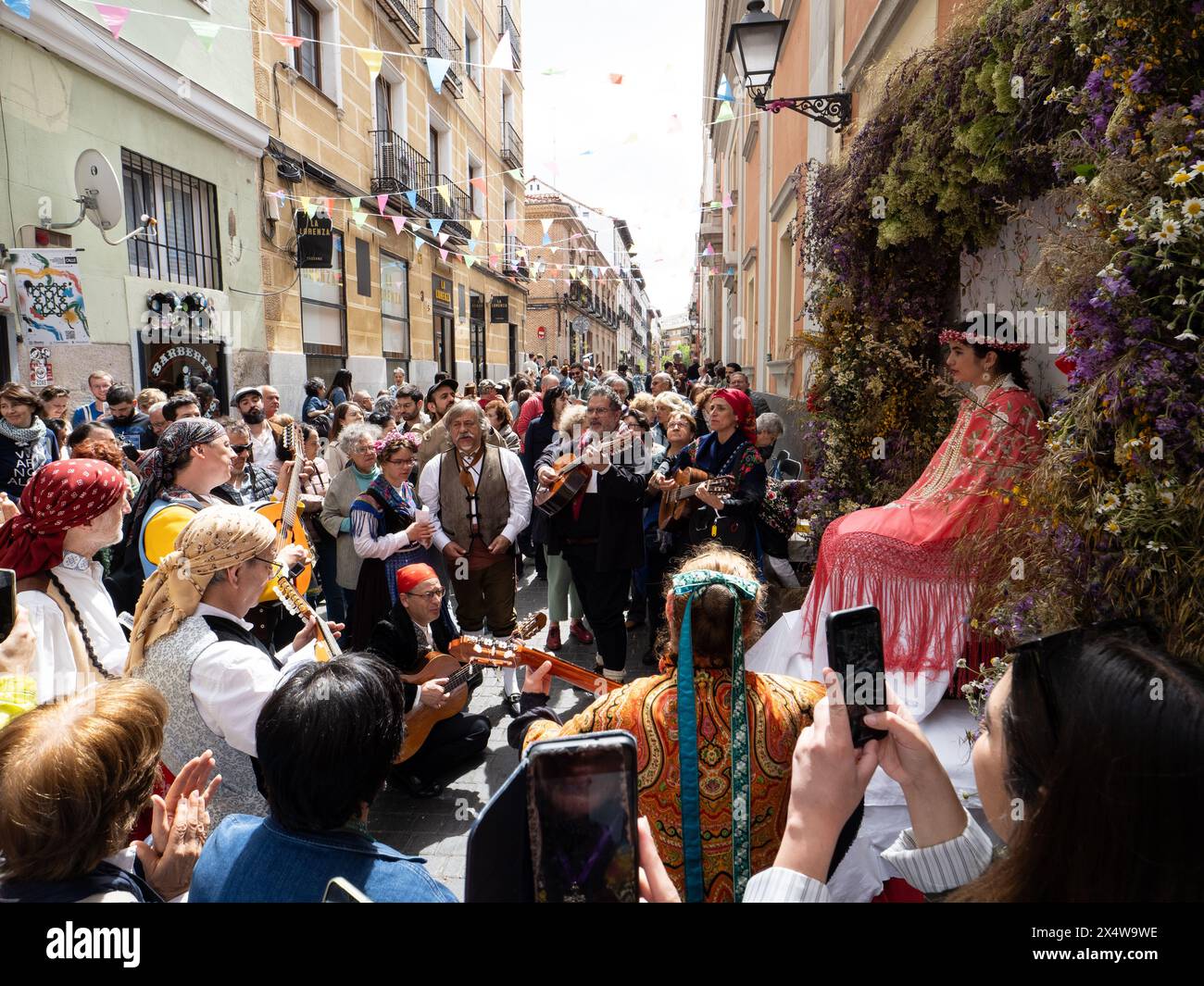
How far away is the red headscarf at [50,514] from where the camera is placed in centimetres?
247

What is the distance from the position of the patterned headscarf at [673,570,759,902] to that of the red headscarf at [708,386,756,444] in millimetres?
3310

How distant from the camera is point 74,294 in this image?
705 cm

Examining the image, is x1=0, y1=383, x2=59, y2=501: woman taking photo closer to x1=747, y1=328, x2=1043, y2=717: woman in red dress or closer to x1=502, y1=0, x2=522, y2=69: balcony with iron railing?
x1=747, y1=328, x2=1043, y2=717: woman in red dress

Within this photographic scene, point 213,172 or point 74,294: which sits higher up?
point 213,172

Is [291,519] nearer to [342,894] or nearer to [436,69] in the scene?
[342,894]

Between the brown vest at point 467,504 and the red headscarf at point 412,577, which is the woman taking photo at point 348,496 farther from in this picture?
the red headscarf at point 412,577

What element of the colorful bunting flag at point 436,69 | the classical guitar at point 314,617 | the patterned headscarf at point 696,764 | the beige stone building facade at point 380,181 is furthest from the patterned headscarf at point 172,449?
the colorful bunting flag at point 436,69

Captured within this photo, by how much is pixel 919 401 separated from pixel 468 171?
69.2 feet

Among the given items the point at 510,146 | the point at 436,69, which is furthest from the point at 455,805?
the point at 510,146

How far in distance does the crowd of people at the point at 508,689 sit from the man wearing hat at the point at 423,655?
0.01 metres

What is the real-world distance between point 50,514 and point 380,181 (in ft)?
47.9

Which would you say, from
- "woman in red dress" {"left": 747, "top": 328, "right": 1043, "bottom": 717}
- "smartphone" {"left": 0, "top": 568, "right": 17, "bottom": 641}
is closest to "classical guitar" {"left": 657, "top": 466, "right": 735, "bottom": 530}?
"woman in red dress" {"left": 747, "top": 328, "right": 1043, "bottom": 717}
